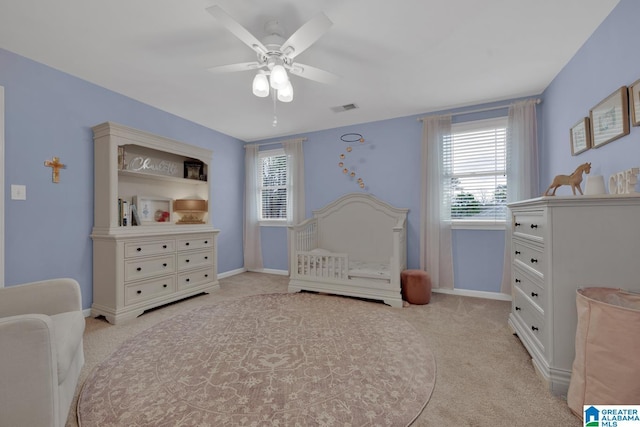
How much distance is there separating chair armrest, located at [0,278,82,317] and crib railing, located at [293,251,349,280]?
85.8 inches

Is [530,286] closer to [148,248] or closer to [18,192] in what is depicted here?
[148,248]

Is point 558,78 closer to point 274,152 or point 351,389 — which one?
point 351,389

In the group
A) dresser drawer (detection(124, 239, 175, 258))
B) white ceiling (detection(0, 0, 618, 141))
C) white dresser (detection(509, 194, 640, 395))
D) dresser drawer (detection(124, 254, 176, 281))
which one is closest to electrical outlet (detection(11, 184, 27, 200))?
dresser drawer (detection(124, 239, 175, 258))

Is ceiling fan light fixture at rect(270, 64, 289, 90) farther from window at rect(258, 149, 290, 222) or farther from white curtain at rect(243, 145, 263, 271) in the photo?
white curtain at rect(243, 145, 263, 271)

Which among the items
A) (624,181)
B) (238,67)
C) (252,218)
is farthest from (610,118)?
(252,218)

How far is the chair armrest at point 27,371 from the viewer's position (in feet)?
3.22

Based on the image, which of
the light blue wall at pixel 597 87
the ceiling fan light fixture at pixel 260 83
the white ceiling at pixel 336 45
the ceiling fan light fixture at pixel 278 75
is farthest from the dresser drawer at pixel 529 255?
the ceiling fan light fixture at pixel 260 83

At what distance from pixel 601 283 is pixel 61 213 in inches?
158

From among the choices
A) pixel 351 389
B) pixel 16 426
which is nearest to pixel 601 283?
pixel 351 389

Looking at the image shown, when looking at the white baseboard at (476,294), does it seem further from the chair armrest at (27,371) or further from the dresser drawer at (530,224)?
the chair armrest at (27,371)

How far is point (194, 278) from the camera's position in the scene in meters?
3.23

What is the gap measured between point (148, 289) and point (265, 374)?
180cm

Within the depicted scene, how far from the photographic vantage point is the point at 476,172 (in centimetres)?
323

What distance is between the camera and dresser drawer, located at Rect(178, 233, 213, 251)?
3100 millimetres
